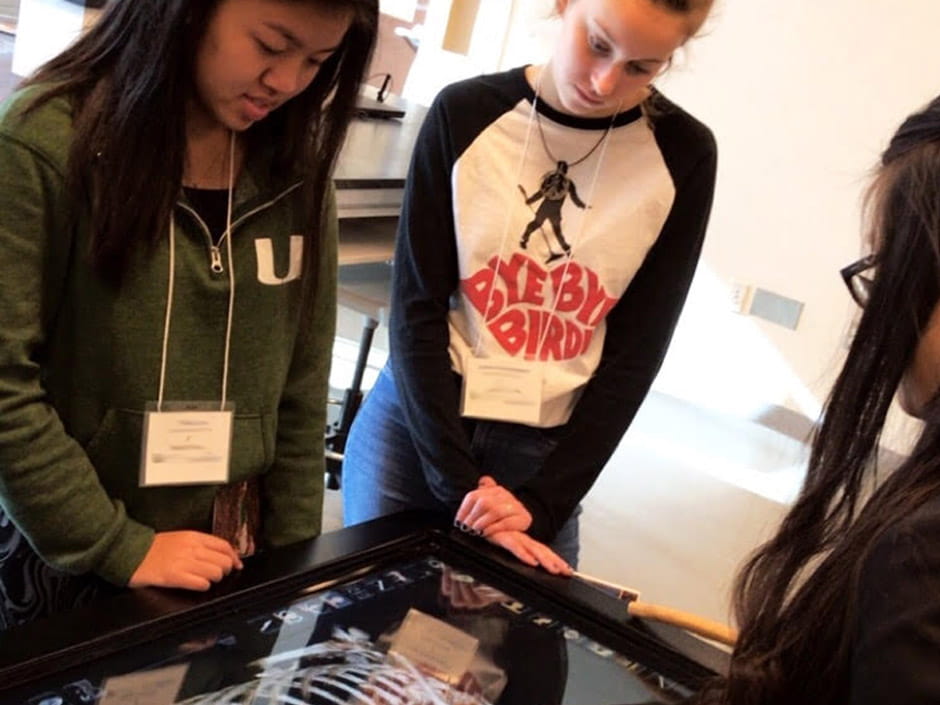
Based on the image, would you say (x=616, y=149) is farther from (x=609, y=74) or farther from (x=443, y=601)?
(x=443, y=601)

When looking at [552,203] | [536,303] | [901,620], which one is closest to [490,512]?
[536,303]

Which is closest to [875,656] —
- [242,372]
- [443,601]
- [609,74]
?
[443,601]

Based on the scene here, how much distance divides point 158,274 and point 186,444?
0.59 feet

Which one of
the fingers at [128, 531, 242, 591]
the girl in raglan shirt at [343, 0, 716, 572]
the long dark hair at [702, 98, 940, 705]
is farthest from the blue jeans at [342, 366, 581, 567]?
the long dark hair at [702, 98, 940, 705]

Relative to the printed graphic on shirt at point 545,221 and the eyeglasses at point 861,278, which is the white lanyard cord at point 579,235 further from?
the eyeglasses at point 861,278

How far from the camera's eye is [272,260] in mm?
1167

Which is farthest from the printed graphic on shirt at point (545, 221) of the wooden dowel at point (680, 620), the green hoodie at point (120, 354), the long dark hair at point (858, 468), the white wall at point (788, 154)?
the white wall at point (788, 154)

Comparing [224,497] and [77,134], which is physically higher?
[77,134]

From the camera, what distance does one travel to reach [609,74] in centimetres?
133

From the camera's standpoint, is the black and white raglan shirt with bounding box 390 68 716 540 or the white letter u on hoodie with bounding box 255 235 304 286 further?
the black and white raglan shirt with bounding box 390 68 716 540

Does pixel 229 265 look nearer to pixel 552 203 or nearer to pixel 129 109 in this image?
pixel 129 109

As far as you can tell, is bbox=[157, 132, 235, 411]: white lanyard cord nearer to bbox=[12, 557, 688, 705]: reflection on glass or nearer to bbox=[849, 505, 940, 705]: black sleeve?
bbox=[12, 557, 688, 705]: reflection on glass

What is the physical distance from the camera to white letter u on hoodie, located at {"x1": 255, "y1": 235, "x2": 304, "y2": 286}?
115cm

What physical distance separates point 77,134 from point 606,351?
77 cm
